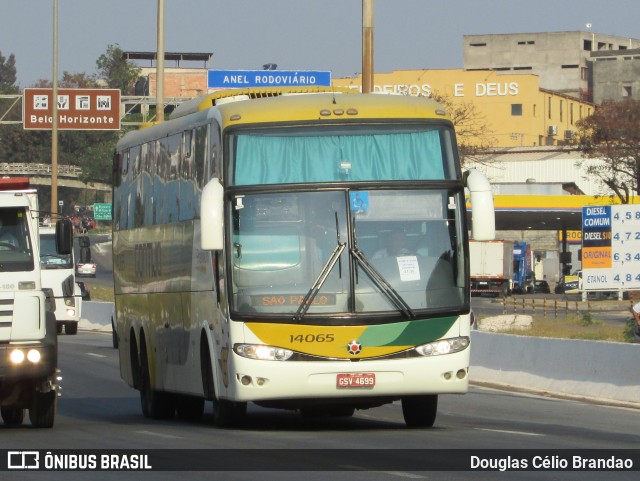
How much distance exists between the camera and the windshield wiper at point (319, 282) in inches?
600

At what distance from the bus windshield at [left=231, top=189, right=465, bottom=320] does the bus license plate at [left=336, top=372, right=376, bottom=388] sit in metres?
0.59

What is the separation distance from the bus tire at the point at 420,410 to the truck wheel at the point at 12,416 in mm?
4381

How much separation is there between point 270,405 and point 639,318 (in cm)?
1178

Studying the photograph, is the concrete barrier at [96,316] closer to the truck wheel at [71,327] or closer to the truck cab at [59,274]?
the truck cab at [59,274]

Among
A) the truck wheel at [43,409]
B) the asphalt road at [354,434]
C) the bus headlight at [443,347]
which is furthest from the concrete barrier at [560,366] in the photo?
the truck wheel at [43,409]

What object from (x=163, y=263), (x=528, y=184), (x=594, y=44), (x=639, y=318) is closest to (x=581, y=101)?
(x=594, y=44)

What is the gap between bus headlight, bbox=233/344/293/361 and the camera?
1521cm

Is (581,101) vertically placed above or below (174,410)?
above

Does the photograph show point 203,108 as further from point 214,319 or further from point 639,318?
point 639,318

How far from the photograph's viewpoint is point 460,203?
15.9 meters

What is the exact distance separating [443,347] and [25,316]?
4341 millimetres

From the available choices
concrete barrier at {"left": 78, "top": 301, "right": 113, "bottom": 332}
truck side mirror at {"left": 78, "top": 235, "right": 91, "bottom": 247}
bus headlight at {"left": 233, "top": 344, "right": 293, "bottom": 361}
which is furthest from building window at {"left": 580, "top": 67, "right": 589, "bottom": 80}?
bus headlight at {"left": 233, "top": 344, "right": 293, "bottom": 361}

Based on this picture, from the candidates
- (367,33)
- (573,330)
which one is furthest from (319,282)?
(573,330)
